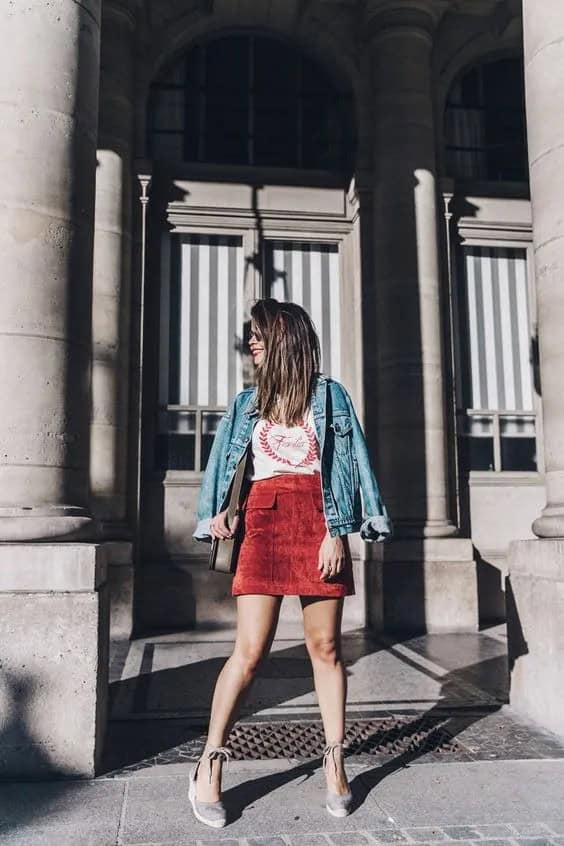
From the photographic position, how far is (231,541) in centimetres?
386

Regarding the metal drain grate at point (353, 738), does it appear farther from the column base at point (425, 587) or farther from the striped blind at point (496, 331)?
the striped blind at point (496, 331)

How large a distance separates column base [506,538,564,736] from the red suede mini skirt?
1.91 meters

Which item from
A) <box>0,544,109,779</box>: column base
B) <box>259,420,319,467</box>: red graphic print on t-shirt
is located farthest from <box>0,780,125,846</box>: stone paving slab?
<box>259,420,319,467</box>: red graphic print on t-shirt

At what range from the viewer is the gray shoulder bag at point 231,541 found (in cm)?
383

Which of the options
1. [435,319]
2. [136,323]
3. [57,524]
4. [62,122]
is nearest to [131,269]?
[136,323]

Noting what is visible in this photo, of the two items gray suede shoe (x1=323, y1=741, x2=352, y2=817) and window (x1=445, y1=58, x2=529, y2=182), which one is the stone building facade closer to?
window (x1=445, y1=58, x2=529, y2=182)

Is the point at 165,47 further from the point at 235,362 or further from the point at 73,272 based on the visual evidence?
the point at 73,272

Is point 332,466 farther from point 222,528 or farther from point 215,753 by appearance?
point 215,753

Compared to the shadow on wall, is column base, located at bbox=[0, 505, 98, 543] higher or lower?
higher

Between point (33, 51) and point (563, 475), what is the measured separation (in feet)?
14.4

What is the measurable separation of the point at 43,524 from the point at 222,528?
128 centimetres

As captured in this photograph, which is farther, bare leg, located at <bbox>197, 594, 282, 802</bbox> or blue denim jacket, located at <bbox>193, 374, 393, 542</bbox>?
blue denim jacket, located at <bbox>193, 374, 393, 542</bbox>

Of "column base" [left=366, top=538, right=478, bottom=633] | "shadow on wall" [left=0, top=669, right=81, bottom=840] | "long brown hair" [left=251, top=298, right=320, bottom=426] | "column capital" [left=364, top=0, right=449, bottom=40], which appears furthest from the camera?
"column capital" [left=364, top=0, right=449, bottom=40]

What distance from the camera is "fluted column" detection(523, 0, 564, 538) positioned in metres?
5.49
